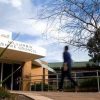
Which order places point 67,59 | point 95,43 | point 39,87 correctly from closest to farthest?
point 67,59 → point 95,43 → point 39,87

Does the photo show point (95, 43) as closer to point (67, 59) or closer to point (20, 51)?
point (67, 59)

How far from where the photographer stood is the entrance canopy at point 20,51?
2511cm

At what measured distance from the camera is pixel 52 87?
2403 cm

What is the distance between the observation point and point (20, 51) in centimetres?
2616

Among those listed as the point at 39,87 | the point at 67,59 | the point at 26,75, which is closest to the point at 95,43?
the point at 67,59

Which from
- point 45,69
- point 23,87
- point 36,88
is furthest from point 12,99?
point 45,69

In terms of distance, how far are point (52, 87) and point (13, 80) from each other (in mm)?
6146

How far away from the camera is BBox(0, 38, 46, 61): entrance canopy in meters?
25.1

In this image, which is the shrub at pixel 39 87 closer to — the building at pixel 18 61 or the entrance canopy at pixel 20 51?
the building at pixel 18 61

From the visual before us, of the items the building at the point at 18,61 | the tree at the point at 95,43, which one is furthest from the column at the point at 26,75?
the tree at the point at 95,43

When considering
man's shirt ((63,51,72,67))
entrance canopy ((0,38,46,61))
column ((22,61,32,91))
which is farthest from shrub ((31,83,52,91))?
man's shirt ((63,51,72,67))

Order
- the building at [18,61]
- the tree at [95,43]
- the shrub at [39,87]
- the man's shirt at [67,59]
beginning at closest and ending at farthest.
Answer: the man's shirt at [67,59]
the tree at [95,43]
the shrub at [39,87]
the building at [18,61]

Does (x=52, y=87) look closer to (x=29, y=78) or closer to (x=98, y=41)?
(x=29, y=78)

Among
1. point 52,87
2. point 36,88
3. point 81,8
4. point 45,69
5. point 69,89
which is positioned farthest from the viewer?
point 45,69
